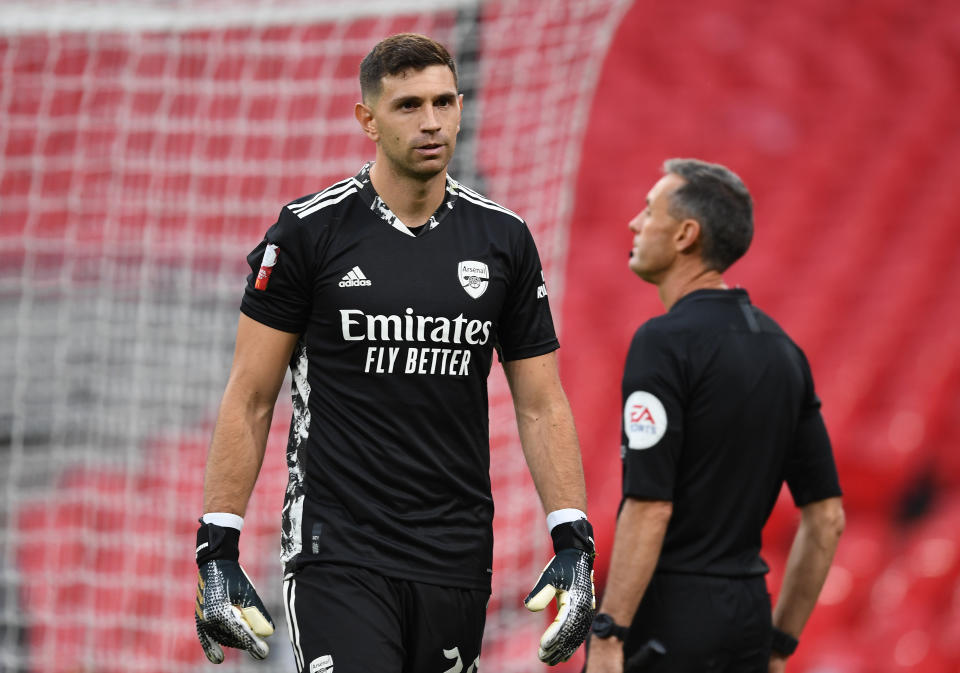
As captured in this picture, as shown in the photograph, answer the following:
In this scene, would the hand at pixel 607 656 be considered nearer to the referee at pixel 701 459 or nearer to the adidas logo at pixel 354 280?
the referee at pixel 701 459

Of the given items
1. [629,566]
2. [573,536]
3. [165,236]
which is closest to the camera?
[573,536]

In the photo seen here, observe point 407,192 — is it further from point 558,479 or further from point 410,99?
point 558,479

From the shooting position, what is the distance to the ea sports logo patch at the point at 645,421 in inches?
113

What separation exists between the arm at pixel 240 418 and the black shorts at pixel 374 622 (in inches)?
8.9

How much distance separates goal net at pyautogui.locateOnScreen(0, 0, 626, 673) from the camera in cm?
582

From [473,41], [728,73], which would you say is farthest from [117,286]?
[728,73]

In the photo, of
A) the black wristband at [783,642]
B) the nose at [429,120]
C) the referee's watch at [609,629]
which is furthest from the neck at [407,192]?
the black wristband at [783,642]

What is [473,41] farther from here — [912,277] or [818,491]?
[818,491]

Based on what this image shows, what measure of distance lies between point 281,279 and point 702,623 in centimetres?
125

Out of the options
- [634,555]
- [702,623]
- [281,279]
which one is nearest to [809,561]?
[702,623]

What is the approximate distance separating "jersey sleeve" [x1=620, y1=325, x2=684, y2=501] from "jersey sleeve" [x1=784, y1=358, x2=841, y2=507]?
15.6 inches

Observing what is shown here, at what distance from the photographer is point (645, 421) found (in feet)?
9.44

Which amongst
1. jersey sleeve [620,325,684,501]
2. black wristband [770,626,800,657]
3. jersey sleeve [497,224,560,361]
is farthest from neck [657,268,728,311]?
black wristband [770,626,800,657]

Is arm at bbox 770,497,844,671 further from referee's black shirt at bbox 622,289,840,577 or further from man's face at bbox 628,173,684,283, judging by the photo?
man's face at bbox 628,173,684,283
